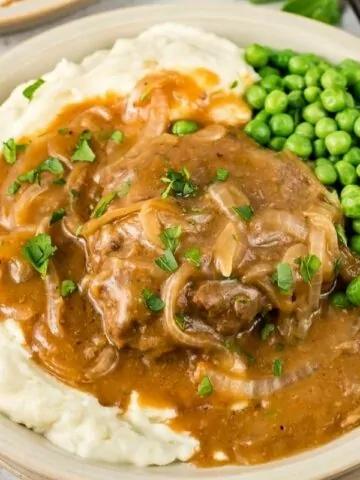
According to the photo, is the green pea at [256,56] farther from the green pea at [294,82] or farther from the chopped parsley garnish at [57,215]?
the chopped parsley garnish at [57,215]

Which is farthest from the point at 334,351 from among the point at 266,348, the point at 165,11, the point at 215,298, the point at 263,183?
the point at 165,11

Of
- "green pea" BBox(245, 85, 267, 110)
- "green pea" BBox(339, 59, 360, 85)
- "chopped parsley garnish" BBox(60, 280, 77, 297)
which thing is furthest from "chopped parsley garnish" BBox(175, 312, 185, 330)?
"green pea" BBox(339, 59, 360, 85)

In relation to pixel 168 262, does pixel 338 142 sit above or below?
below

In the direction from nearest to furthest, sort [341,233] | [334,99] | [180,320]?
[180,320], [341,233], [334,99]

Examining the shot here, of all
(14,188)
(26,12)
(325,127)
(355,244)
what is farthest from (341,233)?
(26,12)

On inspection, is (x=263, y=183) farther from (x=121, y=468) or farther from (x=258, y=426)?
(x=121, y=468)

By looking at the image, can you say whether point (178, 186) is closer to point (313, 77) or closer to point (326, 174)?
point (326, 174)

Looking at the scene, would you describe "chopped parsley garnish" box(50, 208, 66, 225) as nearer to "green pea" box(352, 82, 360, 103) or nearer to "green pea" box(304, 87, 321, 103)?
"green pea" box(304, 87, 321, 103)
